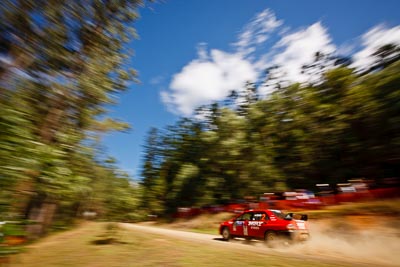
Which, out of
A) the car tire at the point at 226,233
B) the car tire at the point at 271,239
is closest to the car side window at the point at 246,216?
the car tire at the point at 226,233

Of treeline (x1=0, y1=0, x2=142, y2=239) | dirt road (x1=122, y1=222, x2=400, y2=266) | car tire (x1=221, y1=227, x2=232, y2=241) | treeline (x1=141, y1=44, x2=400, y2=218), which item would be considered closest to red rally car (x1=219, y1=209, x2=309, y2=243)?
car tire (x1=221, y1=227, x2=232, y2=241)

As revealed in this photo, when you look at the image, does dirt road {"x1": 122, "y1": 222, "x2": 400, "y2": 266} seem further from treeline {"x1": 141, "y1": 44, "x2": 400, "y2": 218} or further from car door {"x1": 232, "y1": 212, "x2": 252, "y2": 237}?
treeline {"x1": 141, "y1": 44, "x2": 400, "y2": 218}

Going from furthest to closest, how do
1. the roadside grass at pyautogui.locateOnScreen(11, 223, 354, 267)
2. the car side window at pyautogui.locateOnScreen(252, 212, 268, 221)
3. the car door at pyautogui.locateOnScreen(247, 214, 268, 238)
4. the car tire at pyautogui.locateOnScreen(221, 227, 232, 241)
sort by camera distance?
the car tire at pyautogui.locateOnScreen(221, 227, 232, 241) → the car side window at pyautogui.locateOnScreen(252, 212, 268, 221) → the car door at pyautogui.locateOnScreen(247, 214, 268, 238) → the roadside grass at pyautogui.locateOnScreen(11, 223, 354, 267)

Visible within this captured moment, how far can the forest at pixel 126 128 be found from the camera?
677 cm

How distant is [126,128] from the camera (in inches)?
612

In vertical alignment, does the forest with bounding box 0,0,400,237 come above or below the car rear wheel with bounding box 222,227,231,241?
above

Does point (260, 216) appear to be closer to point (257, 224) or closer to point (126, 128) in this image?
point (257, 224)

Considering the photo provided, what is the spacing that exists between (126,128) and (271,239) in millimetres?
8243

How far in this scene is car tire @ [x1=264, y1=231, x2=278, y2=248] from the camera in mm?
11695

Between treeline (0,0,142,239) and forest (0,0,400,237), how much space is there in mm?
29

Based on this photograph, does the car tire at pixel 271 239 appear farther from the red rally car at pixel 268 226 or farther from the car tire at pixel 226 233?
the car tire at pixel 226 233

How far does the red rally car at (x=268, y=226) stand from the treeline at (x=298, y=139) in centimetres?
1576

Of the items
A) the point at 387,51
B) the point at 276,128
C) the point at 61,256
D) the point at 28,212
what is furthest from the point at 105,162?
the point at 276,128

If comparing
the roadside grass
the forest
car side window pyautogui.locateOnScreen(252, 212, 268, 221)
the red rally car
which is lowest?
the roadside grass
